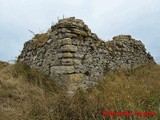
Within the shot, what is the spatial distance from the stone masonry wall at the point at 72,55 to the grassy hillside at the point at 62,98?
28 cm

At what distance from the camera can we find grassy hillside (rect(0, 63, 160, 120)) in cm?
522

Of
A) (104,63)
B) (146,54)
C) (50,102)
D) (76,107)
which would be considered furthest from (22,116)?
(146,54)

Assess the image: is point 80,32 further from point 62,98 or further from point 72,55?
point 62,98

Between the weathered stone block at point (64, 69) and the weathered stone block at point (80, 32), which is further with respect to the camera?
the weathered stone block at point (80, 32)

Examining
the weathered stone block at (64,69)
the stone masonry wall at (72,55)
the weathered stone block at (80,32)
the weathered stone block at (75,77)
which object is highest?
the weathered stone block at (80,32)

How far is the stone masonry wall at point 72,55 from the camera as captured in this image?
25.0 ft

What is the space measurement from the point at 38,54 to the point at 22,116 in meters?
3.82

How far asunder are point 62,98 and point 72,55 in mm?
2042

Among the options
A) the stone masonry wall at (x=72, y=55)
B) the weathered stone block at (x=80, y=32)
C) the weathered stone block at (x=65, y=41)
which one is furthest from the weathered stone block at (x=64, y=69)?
the weathered stone block at (x=80, y=32)

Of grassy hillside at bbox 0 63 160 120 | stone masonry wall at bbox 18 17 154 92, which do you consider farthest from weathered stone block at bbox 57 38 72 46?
grassy hillside at bbox 0 63 160 120

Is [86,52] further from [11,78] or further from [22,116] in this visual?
[22,116]

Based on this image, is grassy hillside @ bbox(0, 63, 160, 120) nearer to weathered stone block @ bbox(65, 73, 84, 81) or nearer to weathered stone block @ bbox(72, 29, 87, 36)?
weathered stone block @ bbox(65, 73, 84, 81)

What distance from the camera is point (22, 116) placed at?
18.3 ft

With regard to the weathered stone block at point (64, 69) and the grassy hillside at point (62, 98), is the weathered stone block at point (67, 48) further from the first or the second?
the grassy hillside at point (62, 98)
